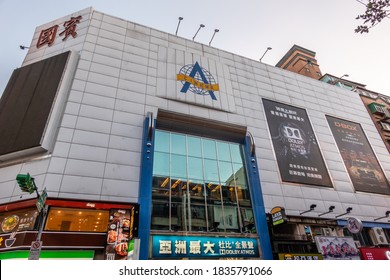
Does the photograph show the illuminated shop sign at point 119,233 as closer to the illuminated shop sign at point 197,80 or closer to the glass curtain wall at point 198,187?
the glass curtain wall at point 198,187

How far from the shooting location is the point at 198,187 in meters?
18.2

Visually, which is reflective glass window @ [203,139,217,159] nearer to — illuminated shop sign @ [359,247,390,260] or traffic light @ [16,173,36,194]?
traffic light @ [16,173,36,194]

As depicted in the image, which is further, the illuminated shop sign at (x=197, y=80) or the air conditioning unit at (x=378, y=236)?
the illuminated shop sign at (x=197, y=80)

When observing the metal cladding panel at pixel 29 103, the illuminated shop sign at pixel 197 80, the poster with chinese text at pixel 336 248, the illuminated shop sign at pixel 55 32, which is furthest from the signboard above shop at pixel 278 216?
the illuminated shop sign at pixel 55 32

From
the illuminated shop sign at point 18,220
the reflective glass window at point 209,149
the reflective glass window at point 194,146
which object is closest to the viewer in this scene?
the illuminated shop sign at point 18,220

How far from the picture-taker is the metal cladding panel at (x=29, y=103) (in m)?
15.5

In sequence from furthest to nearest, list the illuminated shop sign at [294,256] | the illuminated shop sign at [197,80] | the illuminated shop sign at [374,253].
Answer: the illuminated shop sign at [197,80]
the illuminated shop sign at [374,253]
the illuminated shop sign at [294,256]

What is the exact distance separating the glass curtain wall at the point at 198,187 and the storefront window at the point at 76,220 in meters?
3.27

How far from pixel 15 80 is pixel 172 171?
1440 cm

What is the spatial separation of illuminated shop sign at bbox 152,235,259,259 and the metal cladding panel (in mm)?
9876

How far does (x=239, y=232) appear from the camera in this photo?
17.4 meters

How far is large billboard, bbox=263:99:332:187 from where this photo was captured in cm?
2189
